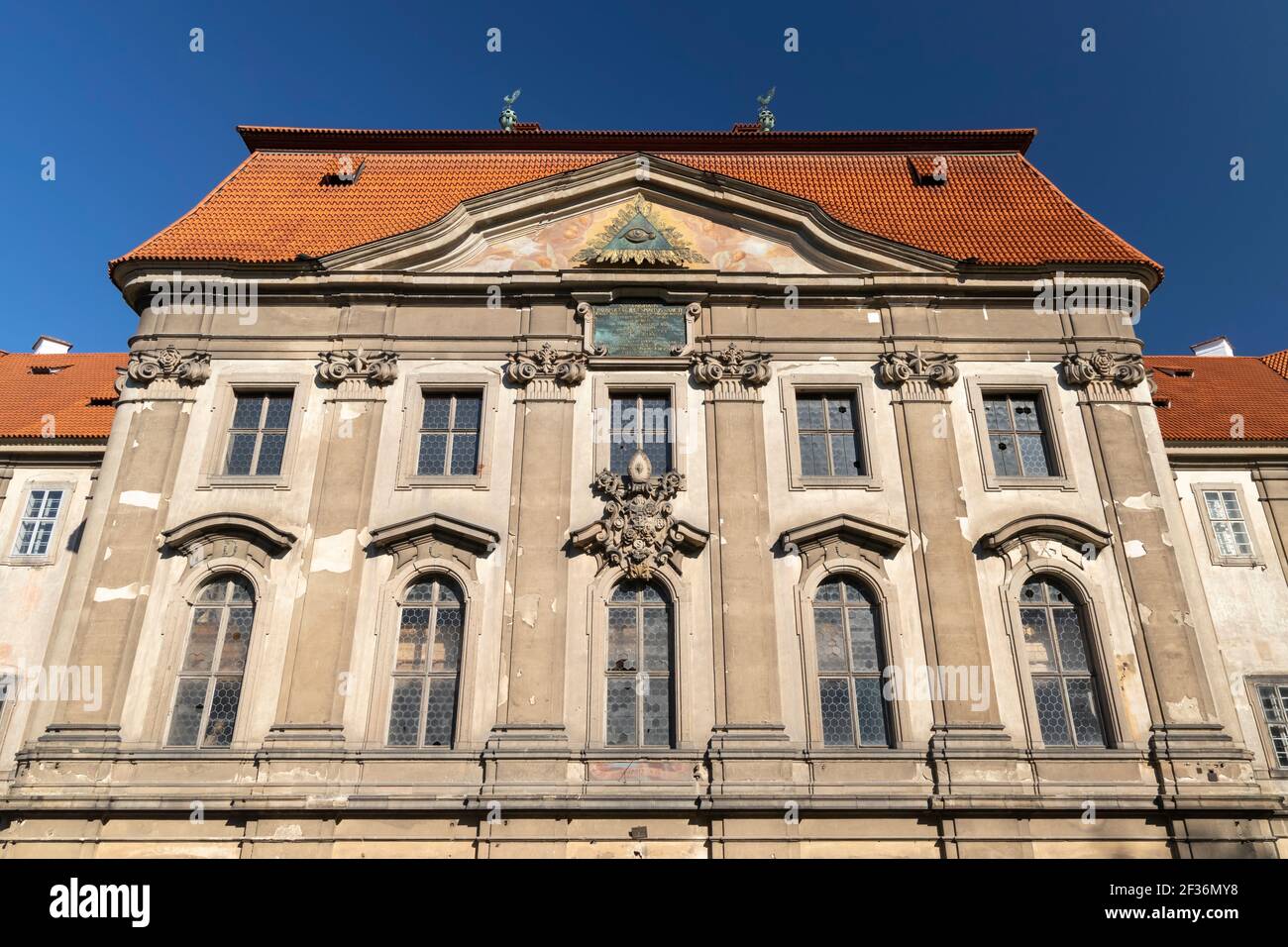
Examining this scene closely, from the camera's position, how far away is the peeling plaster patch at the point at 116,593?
1384 cm

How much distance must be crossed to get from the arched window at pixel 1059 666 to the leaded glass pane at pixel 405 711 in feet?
28.2

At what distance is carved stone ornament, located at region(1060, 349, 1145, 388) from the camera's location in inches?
613

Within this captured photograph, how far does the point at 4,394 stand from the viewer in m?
21.4

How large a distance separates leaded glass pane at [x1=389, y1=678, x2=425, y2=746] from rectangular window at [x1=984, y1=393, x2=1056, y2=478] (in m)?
9.33

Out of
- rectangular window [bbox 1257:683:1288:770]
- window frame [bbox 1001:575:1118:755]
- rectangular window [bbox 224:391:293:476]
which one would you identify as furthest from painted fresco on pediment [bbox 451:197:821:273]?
rectangular window [bbox 1257:683:1288:770]

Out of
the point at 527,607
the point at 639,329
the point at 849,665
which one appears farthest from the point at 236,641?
the point at 849,665

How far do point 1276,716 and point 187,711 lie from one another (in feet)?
55.5

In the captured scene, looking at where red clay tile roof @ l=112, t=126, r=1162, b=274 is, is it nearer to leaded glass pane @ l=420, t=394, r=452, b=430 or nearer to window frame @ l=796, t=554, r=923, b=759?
leaded glass pane @ l=420, t=394, r=452, b=430

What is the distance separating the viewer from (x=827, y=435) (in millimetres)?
15453

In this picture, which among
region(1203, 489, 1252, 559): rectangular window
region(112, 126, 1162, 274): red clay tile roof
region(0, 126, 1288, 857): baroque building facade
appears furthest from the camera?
region(1203, 489, 1252, 559): rectangular window

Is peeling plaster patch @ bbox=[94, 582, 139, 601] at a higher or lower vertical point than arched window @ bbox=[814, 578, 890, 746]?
higher

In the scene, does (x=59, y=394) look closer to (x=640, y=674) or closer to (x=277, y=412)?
(x=277, y=412)
